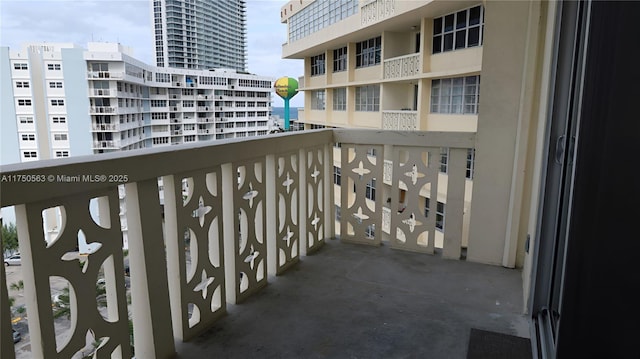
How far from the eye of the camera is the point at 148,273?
1.63m

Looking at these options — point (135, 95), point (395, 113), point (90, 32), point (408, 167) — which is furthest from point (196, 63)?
point (395, 113)

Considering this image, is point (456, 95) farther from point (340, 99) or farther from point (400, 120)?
point (340, 99)

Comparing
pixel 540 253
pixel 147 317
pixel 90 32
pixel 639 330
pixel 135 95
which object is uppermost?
pixel 90 32

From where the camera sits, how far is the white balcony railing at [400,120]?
11783 millimetres

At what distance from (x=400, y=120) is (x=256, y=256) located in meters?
10.6

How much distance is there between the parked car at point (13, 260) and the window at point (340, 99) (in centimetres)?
1522

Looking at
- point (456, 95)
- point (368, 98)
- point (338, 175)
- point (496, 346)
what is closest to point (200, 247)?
point (496, 346)

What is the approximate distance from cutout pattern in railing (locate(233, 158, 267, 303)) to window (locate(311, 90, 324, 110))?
15.9 metres

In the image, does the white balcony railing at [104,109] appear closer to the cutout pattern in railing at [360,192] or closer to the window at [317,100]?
the cutout pattern in railing at [360,192]

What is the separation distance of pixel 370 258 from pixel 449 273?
0.56 metres

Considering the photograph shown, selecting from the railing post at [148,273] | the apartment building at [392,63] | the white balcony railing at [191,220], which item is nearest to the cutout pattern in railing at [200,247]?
the white balcony railing at [191,220]

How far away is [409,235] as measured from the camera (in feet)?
9.98

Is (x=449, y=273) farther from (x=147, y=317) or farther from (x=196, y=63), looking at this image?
(x=196, y=63)

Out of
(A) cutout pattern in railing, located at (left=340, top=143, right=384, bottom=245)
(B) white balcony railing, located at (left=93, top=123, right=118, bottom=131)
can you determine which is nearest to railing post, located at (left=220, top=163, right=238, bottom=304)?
(A) cutout pattern in railing, located at (left=340, top=143, right=384, bottom=245)
